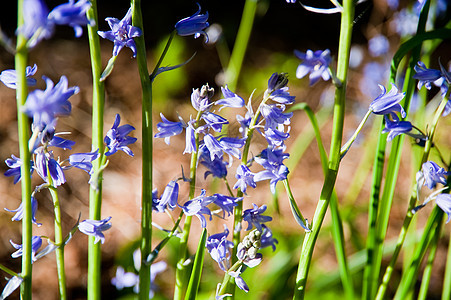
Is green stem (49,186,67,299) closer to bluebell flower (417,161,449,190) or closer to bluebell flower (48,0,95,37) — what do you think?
bluebell flower (48,0,95,37)

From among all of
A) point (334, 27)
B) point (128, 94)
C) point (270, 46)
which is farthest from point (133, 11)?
point (334, 27)

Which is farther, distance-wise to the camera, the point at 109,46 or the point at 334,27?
the point at 334,27

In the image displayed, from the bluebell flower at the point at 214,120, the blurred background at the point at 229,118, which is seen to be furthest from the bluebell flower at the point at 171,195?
the blurred background at the point at 229,118

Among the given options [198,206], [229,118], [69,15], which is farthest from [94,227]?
[229,118]

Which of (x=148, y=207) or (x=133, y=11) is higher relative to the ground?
(x=133, y=11)

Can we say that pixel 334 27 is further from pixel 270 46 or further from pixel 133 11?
pixel 133 11

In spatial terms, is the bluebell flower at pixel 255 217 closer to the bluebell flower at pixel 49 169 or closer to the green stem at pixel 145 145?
the green stem at pixel 145 145
